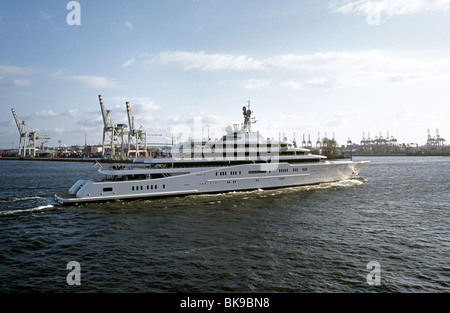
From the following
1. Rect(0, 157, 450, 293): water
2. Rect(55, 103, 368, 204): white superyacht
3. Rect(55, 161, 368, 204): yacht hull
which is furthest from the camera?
Rect(55, 103, 368, 204): white superyacht

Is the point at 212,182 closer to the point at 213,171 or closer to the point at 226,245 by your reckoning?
the point at 213,171

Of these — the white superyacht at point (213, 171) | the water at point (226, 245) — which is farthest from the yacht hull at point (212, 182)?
the water at point (226, 245)

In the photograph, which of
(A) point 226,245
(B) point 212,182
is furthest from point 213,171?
(A) point 226,245

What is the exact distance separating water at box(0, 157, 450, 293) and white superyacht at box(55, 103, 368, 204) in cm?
167

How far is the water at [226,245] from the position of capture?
34.3 ft

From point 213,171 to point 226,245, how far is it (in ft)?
46.9

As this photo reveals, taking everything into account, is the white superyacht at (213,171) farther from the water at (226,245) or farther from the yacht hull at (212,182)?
the water at (226,245)

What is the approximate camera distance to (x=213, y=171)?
28.0m

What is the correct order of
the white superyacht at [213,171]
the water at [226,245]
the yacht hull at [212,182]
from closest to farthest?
the water at [226,245]
the yacht hull at [212,182]
the white superyacht at [213,171]

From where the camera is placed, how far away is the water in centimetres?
1046

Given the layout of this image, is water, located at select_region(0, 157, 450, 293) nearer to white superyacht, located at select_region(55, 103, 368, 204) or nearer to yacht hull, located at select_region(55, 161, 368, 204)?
yacht hull, located at select_region(55, 161, 368, 204)

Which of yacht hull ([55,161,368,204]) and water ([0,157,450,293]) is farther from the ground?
yacht hull ([55,161,368,204])

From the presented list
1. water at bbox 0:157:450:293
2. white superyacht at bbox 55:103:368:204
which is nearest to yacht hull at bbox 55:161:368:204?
white superyacht at bbox 55:103:368:204

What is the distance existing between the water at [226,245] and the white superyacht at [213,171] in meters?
1.67
